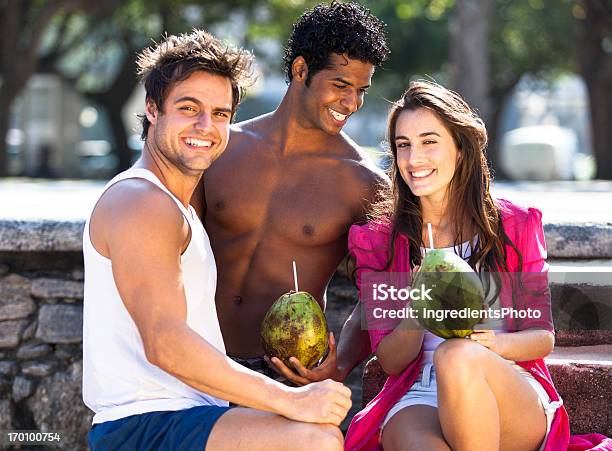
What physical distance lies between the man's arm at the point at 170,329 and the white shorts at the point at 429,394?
56 cm

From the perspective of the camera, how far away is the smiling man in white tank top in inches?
108

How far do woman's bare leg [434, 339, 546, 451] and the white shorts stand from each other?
0.64ft

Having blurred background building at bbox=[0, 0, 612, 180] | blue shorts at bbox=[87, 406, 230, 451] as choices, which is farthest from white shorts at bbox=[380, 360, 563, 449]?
blurred background building at bbox=[0, 0, 612, 180]

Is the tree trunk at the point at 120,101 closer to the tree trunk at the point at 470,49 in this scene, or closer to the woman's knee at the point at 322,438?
the tree trunk at the point at 470,49

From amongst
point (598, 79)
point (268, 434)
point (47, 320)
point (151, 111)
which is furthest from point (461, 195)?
point (598, 79)

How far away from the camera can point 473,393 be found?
115 inches

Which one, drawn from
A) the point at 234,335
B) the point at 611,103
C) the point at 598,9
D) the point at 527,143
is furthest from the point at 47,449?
the point at 527,143

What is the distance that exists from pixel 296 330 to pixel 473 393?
63 centimetres

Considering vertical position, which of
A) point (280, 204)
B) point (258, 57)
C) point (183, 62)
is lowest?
point (280, 204)

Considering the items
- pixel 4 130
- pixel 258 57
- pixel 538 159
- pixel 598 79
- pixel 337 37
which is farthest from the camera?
pixel 258 57

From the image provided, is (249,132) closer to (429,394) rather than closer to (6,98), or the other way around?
(429,394)

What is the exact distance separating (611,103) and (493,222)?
1612 cm

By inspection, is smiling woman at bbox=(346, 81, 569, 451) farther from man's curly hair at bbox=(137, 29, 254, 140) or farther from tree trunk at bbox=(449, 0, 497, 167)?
tree trunk at bbox=(449, 0, 497, 167)

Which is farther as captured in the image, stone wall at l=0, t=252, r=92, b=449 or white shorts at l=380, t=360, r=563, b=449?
stone wall at l=0, t=252, r=92, b=449
